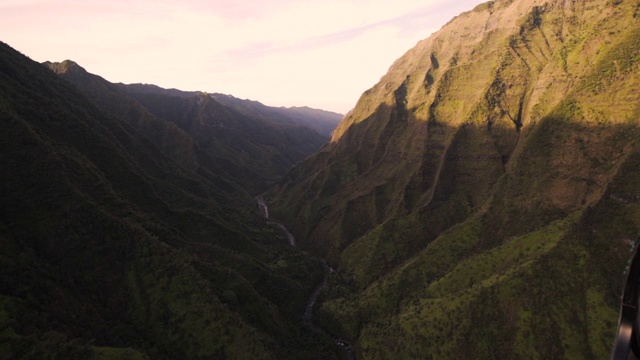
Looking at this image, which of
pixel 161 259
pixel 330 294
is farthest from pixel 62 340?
pixel 330 294

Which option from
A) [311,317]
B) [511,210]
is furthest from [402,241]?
[311,317]

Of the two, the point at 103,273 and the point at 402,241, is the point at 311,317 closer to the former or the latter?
the point at 402,241

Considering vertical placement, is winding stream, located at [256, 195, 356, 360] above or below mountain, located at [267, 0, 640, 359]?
below

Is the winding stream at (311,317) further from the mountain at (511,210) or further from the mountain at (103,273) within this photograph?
the mountain at (103,273)

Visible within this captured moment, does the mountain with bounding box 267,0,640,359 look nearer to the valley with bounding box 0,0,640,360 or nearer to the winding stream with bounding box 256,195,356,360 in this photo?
the valley with bounding box 0,0,640,360

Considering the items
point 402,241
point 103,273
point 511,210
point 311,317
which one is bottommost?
point 311,317

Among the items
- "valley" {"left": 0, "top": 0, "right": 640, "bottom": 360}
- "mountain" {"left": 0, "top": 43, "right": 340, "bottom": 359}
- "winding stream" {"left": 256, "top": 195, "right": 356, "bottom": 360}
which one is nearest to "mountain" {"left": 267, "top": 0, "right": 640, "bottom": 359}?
"valley" {"left": 0, "top": 0, "right": 640, "bottom": 360}
